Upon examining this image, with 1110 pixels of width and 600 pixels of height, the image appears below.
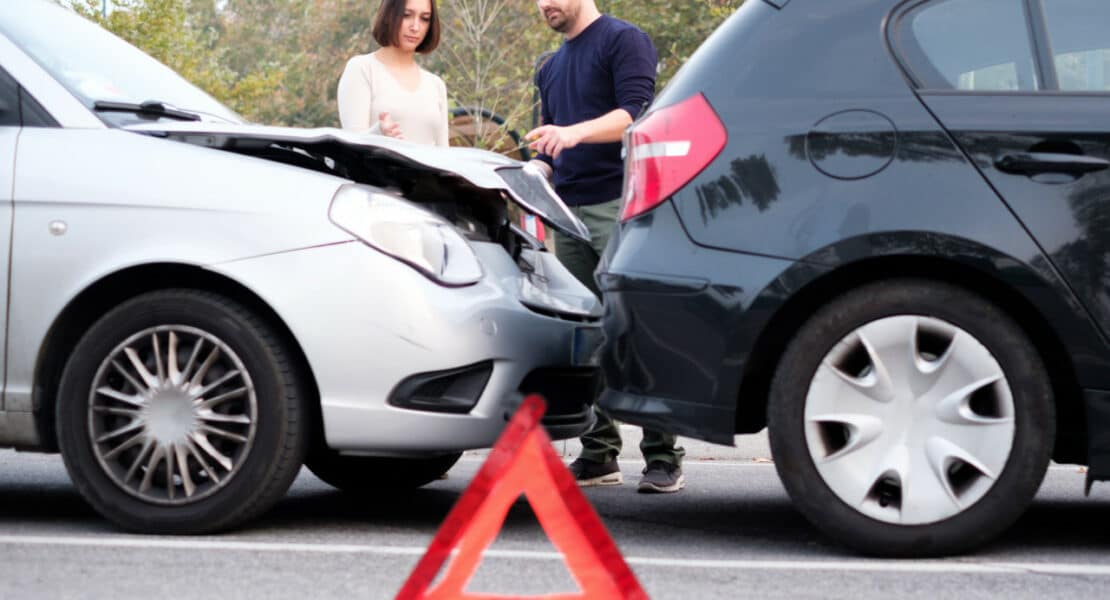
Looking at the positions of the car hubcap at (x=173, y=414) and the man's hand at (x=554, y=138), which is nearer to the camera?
the car hubcap at (x=173, y=414)

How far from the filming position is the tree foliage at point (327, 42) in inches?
797

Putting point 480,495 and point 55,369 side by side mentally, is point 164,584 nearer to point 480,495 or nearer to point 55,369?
point 55,369

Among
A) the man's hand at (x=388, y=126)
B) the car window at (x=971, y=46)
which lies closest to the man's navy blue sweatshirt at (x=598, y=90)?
the man's hand at (x=388, y=126)

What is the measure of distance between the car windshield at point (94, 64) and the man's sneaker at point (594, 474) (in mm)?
1903

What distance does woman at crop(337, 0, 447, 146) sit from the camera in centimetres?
636

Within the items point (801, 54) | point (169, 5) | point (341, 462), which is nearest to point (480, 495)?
point (801, 54)

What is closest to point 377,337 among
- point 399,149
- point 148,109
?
point 399,149

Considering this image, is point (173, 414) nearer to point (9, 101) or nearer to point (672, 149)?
point (9, 101)

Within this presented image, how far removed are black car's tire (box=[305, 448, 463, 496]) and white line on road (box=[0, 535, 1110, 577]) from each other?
1.24 meters

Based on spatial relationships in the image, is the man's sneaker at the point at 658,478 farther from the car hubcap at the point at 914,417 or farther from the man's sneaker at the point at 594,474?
the car hubcap at the point at 914,417

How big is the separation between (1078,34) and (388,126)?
2636 millimetres

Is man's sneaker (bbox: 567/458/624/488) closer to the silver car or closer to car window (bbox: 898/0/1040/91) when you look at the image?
the silver car

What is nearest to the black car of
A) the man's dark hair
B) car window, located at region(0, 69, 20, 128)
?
car window, located at region(0, 69, 20, 128)

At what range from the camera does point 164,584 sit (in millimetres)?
4172
